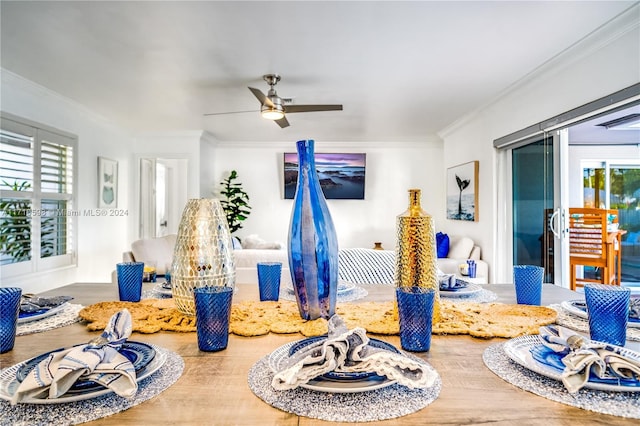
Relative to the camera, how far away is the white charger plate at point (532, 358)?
1.85 ft

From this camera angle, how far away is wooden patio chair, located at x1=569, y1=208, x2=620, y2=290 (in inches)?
132

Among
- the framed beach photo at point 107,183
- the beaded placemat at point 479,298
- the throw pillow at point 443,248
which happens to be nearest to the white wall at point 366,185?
the framed beach photo at point 107,183

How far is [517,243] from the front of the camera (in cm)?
384

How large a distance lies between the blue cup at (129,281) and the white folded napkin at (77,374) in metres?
0.57

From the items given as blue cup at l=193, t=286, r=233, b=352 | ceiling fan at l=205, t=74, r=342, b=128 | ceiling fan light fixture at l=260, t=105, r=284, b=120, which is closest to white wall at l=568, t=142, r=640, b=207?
ceiling fan at l=205, t=74, r=342, b=128

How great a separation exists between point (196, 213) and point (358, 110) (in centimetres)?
372

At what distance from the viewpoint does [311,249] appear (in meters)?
0.92

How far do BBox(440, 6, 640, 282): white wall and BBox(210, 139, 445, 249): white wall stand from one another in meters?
0.85

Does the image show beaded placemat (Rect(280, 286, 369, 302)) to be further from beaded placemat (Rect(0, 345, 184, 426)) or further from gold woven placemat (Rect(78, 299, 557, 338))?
beaded placemat (Rect(0, 345, 184, 426))

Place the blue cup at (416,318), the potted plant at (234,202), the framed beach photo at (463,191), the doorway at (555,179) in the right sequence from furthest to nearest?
the potted plant at (234,202) → the framed beach photo at (463,191) → the doorway at (555,179) → the blue cup at (416,318)

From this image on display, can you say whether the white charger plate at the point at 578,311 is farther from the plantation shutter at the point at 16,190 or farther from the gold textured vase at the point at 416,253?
the plantation shutter at the point at 16,190

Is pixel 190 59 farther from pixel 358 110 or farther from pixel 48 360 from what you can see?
pixel 48 360

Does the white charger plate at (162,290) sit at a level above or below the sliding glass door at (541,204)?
below

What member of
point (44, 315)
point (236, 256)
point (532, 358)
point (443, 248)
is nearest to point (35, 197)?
point (236, 256)
